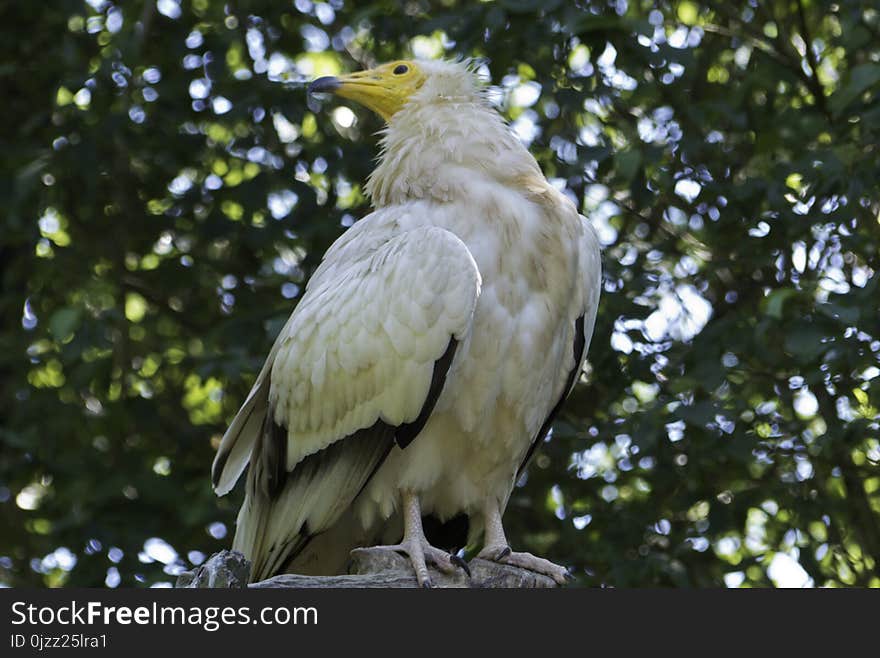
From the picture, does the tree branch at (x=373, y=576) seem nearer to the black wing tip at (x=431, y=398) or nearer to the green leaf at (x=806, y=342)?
the black wing tip at (x=431, y=398)

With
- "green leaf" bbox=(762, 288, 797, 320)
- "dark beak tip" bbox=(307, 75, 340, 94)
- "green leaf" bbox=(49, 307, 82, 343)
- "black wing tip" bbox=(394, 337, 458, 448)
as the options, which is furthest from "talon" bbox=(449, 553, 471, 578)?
"green leaf" bbox=(49, 307, 82, 343)

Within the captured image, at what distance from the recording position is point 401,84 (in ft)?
21.1

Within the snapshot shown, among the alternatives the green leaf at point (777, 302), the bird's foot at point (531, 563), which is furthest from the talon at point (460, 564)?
the green leaf at point (777, 302)

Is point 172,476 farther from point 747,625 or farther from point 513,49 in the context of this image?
point 747,625

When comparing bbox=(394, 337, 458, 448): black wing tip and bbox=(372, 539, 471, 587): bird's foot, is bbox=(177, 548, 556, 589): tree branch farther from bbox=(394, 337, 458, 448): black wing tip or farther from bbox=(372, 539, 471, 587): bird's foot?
bbox=(394, 337, 458, 448): black wing tip

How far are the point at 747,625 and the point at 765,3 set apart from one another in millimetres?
5455

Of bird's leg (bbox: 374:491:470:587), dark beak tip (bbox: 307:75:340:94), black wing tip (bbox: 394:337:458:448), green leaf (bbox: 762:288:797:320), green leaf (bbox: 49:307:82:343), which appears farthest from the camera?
green leaf (bbox: 49:307:82:343)

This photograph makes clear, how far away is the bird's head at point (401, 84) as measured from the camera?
6293 millimetres

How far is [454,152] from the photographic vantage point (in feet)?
19.2

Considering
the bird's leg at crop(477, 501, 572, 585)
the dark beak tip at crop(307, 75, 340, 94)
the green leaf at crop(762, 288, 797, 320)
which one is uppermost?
the dark beak tip at crop(307, 75, 340, 94)

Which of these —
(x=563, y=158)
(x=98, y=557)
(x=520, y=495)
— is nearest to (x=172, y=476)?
(x=98, y=557)

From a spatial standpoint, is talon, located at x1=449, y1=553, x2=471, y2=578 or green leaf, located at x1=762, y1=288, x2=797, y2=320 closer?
talon, located at x1=449, y1=553, x2=471, y2=578

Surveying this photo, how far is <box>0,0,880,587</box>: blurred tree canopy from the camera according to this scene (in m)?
7.20

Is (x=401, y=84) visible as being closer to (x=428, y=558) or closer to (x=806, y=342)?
(x=806, y=342)
